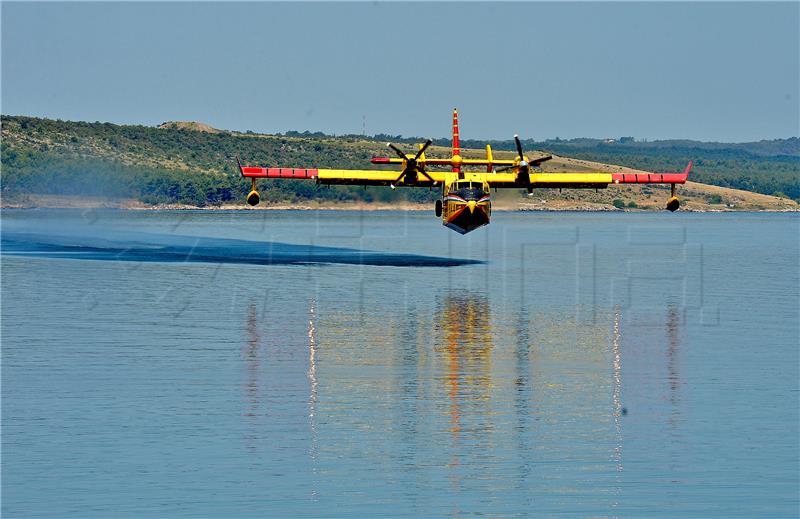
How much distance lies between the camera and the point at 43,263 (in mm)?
83625

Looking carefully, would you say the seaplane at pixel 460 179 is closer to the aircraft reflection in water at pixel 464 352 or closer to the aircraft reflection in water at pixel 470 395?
the aircraft reflection in water at pixel 464 352

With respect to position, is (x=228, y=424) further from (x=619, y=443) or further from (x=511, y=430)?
(x=619, y=443)

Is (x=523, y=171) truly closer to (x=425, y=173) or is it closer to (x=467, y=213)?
(x=425, y=173)

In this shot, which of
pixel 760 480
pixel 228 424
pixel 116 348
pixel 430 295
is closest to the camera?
pixel 760 480

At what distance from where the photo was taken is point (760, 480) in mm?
24281

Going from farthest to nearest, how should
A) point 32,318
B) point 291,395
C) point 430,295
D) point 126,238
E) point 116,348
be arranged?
point 126,238 < point 430,295 < point 32,318 < point 116,348 < point 291,395

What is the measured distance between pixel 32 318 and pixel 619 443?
1217 inches

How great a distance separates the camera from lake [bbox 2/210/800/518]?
76.6 ft

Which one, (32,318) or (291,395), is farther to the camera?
(32,318)

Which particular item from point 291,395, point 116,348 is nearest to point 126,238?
point 116,348

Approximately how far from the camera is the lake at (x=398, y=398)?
23.3 metres

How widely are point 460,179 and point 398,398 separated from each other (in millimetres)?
41940

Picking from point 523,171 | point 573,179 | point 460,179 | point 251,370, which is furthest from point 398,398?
point 573,179

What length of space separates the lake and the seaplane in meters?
4.46
